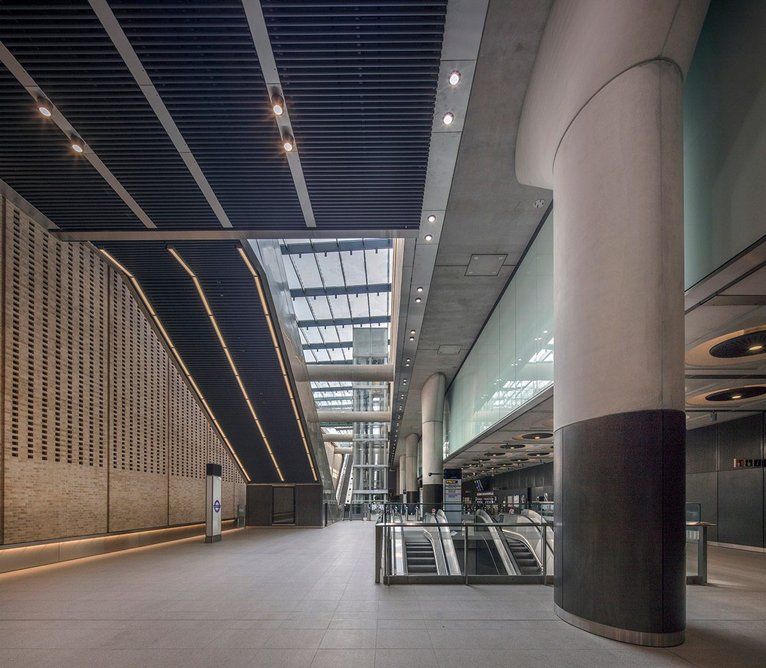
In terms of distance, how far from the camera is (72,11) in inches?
223

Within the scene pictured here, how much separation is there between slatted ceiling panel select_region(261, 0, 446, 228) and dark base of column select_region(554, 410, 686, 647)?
3.93 metres

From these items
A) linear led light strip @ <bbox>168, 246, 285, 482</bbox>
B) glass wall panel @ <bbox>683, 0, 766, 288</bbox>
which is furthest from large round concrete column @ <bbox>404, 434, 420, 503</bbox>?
glass wall panel @ <bbox>683, 0, 766, 288</bbox>

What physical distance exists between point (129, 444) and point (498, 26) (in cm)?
1194

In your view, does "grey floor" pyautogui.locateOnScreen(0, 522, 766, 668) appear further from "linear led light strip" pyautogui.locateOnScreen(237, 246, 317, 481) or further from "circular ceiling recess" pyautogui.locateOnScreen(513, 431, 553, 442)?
"circular ceiling recess" pyautogui.locateOnScreen(513, 431, 553, 442)

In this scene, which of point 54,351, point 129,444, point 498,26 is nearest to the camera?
point 498,26

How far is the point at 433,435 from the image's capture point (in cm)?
2534

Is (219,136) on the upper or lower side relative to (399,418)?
upper

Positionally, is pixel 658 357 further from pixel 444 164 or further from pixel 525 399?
pixel 525 399

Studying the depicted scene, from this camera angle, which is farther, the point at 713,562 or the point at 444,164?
the point at 713,562

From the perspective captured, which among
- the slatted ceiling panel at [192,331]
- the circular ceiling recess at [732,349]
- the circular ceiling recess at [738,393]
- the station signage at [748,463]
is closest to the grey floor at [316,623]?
the circular ceiling recess at [732,349]

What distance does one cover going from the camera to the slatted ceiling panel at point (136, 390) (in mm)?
14117

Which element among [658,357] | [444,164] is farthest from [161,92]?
[658,357]

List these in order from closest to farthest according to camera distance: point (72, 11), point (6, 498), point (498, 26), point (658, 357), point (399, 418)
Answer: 1. point (658, 357)
2. point (72, 11)
3. point (498, 26)
4. point (6, 498)
5. point (399, 418)

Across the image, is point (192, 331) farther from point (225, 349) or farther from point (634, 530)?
point (634, 530)
